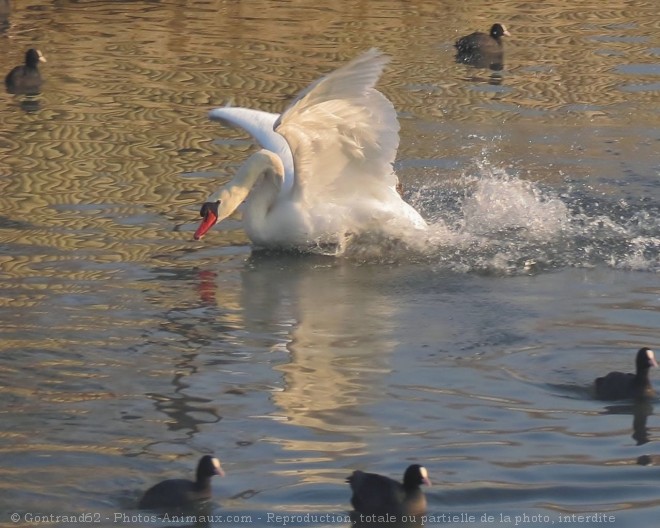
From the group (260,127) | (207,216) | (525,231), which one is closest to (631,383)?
(525,231)

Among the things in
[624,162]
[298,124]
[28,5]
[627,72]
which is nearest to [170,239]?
[298,124]

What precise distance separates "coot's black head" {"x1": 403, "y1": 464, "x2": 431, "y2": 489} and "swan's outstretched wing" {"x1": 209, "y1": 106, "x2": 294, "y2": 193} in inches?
190

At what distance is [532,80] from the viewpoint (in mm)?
15836

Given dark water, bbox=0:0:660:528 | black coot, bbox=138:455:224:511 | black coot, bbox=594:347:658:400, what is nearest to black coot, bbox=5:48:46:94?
dark water, bbox=0:0:660:528

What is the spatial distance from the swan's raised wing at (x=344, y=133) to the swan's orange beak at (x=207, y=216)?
1.84ft

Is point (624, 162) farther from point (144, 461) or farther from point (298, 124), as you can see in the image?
point (144, 461)

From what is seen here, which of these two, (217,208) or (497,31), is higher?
(497,31)

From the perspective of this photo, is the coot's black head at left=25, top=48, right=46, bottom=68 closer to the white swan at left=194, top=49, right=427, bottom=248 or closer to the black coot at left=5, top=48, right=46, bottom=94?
the black coot at left=5, top=48, right=46, bottom=94

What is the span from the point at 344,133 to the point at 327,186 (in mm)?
442

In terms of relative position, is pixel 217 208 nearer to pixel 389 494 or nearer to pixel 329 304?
pixel 329 304

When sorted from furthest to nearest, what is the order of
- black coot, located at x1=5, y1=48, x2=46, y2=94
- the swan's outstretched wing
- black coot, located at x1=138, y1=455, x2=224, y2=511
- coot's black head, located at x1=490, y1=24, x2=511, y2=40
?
coot's black head, located at x1=490, y1=24, x2=511, y2=40
black coot, located at x1=5, y1=48, x2=46, y2=94
the swan's outstretched wing
black coot, located at x1=138, y1=455, x2=224, y2=511

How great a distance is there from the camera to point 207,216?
10391mm

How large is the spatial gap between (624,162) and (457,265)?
117 inches

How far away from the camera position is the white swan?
33.2ft
